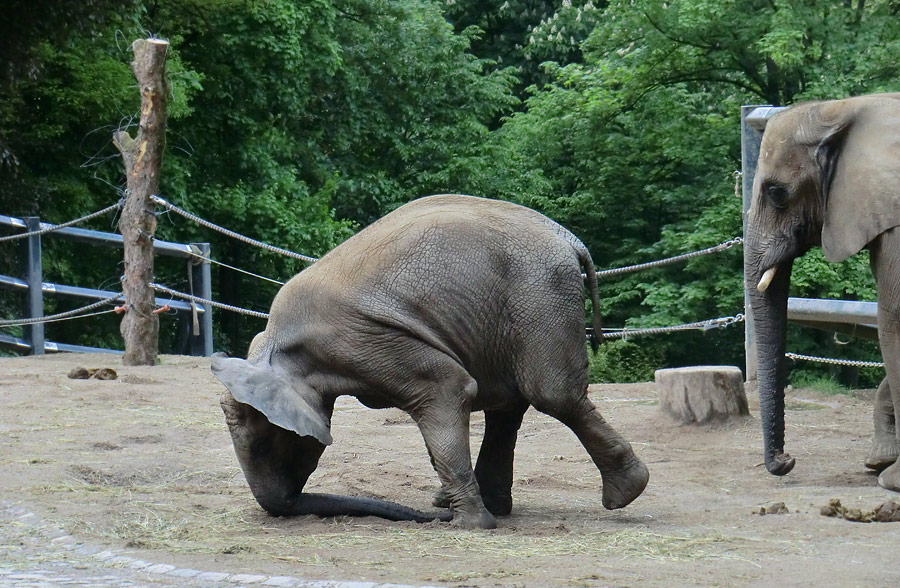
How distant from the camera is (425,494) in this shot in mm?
6945

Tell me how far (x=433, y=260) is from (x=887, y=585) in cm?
248

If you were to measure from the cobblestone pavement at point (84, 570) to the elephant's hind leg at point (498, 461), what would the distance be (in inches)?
76.0

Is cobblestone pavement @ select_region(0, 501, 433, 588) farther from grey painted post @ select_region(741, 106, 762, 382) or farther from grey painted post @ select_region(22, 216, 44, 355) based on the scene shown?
grey painted post @ select_region(22, 216, 44, 355)

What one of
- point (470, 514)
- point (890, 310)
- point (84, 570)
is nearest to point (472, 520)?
point (470, 514)

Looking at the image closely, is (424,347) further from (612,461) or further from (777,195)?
(777,195)

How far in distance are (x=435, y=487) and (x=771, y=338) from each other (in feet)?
6.97

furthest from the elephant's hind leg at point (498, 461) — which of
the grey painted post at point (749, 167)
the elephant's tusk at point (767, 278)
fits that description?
the grey painted post at point (749, 167)

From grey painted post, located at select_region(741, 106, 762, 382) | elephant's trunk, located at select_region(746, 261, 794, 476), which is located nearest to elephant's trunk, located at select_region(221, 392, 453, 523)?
elephant's trunk, located at select_region(746, 261, 794, 476)

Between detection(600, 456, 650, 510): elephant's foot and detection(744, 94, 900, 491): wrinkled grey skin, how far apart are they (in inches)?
49.0

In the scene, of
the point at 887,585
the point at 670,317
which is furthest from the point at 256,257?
the point at 887,585

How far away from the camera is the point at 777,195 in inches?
287

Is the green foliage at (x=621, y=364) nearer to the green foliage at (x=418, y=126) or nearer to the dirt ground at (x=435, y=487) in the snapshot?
the green foliage at (x=418, y=126)

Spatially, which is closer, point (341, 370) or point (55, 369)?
point (341, 370)

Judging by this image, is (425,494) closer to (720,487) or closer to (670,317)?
(720,487)
